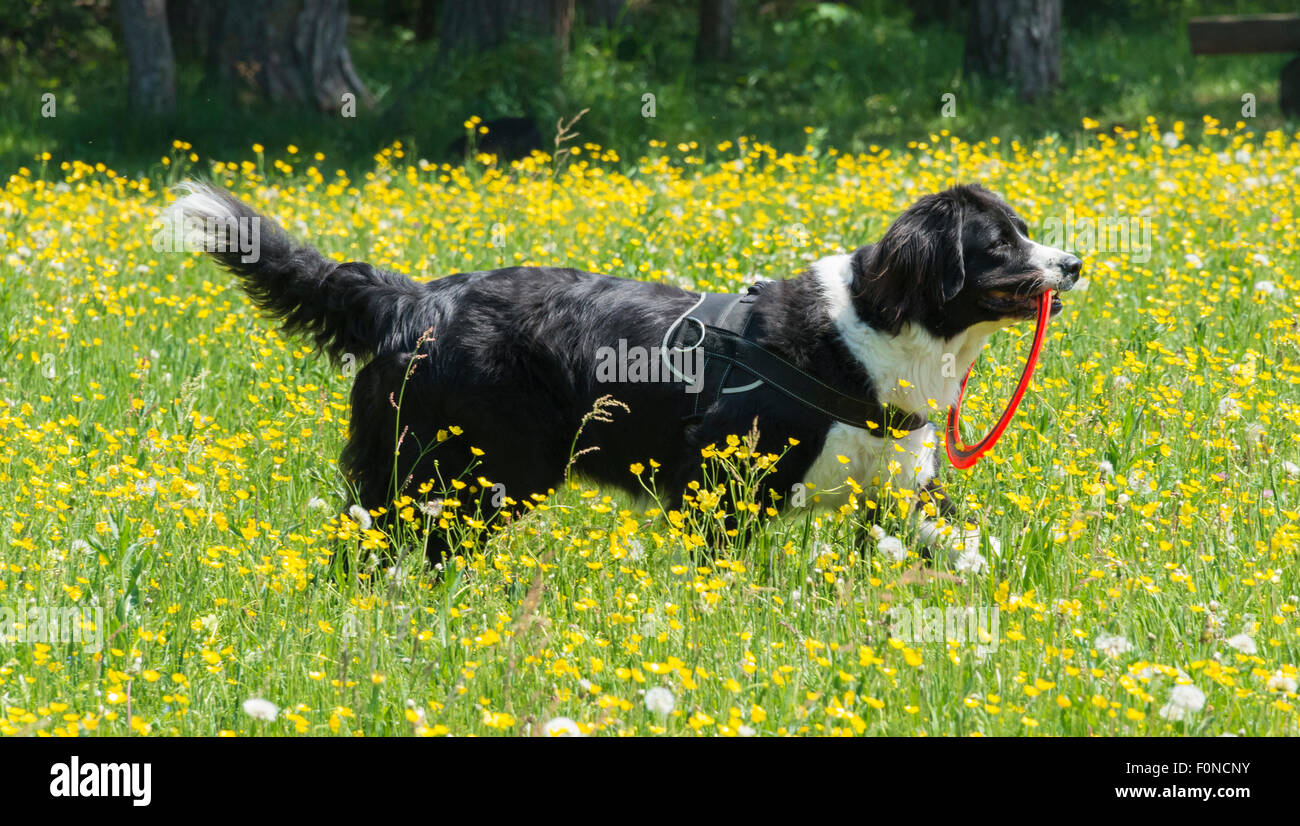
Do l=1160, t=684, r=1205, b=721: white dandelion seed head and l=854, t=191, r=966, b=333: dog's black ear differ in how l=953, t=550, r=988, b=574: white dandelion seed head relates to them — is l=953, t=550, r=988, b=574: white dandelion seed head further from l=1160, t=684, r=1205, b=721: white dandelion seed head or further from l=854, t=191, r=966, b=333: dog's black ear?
l=1160, t=684, r=1205, b=721: white dandelion seed head

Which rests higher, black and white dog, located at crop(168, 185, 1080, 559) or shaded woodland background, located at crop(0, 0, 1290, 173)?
shaded woodland background, located at crop(0, 0, 1290, 173)

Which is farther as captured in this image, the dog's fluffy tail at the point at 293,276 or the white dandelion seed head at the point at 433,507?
the dog's fluffy tail at the point at 293,276

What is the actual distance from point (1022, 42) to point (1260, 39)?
218cm

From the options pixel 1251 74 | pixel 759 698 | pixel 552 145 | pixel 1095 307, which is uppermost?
pixel 1251 74

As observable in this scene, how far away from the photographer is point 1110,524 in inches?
176

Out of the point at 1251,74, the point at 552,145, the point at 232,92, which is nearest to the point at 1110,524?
the point at 552,145

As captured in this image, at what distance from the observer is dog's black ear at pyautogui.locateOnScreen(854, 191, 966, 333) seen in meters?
4.38

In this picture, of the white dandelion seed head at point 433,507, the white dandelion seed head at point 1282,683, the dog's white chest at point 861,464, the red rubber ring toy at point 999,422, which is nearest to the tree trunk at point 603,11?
the red rubber ring toy at point 999,422

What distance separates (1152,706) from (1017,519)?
146 cm

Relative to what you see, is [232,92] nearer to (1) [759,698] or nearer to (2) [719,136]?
(2) [719,136]

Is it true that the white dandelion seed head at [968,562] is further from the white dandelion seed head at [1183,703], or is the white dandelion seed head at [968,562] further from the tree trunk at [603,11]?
the tree trunk at [603,11]

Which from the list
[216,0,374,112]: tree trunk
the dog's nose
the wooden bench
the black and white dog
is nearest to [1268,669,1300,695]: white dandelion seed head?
the black and white dog

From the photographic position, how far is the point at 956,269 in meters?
4.41

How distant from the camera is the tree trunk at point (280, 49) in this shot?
44.2 feet
